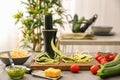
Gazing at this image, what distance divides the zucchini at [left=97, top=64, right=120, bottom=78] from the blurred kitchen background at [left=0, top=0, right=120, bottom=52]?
233 centimetres

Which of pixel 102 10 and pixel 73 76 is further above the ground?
pixel 102 10

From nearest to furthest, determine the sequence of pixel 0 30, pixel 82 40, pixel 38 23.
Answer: pixel 82 40 → pixel 38 23 → pixel 0 30

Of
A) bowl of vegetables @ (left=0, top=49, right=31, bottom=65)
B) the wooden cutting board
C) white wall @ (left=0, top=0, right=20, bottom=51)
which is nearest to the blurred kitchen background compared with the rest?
white wall @ (left=0, top=0, right=20, bottom=51)

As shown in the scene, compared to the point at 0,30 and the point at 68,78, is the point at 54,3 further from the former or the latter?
the point at 68,78

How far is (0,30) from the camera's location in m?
3.53

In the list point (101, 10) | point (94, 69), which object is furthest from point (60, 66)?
point (101, 10)

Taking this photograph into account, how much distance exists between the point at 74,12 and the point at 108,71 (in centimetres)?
242

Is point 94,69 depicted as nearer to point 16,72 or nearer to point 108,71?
point 108,71

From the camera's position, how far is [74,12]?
3.65 metres

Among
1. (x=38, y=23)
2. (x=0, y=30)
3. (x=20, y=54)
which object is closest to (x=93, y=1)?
(x=38, y=23)

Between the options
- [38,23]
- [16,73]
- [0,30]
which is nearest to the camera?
[16,73]

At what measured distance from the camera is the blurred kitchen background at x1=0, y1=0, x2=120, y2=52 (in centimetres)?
348

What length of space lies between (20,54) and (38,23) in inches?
57.3

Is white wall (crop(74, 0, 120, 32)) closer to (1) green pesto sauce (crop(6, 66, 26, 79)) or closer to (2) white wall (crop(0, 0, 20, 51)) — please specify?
(2) white wall (crop(0, 0, 20, 51))
